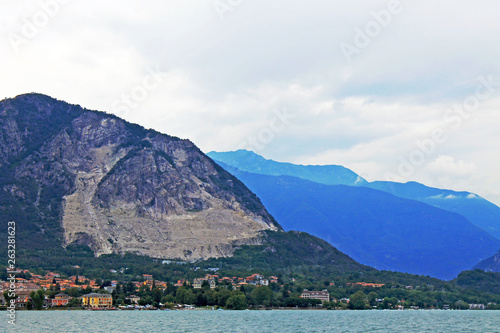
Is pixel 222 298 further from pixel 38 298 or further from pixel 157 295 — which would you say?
pixel 38 298

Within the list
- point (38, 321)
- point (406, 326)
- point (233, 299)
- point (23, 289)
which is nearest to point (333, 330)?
point (406, 326)

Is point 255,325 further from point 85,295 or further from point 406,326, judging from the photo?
point 85,295

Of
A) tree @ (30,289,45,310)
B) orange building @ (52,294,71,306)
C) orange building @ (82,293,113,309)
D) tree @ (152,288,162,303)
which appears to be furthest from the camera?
tree @ (152,288,162,303)

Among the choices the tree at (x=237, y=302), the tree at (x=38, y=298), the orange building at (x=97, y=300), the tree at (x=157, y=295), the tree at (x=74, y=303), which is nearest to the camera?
the tree at (x=38, y=298)

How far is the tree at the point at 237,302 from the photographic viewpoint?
192875 millimetres

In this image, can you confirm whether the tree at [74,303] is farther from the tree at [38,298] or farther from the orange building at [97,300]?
the tree at [38,298]

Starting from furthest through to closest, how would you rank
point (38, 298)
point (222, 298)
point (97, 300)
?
1. point (222, 298)
2. point (97, 300)
3. point (38, 298)

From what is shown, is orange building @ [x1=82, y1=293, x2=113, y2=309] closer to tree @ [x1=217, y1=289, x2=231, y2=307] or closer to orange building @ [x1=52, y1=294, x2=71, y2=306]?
orange building @ [x1=52, y1=294, x2=71, y2=306]

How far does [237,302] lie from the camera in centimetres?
19412

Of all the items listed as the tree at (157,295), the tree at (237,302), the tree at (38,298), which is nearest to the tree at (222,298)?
the tree at (237,302)

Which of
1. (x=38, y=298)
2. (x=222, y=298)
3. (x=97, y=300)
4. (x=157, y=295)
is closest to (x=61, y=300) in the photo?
(x=97, y=300)

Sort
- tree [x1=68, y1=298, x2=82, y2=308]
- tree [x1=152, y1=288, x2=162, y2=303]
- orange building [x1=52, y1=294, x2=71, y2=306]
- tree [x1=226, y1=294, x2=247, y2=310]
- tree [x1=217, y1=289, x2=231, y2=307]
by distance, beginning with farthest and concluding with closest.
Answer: tree [x1=217, y1=289, x2=231, y2=307] < tree [x1=152, y1=288, x2=162, y2=303] < tree [x1=226, y1=294, x2=247, y2=310] < tree [x1=68, y1=298, x2=82, y2=308] < orange building [x1=52, y1=294, x2=71, y2=306]

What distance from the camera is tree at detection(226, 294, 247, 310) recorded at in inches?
7594

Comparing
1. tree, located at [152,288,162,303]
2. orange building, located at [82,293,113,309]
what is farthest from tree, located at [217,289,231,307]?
orange building, located at [82,293,113,309]
